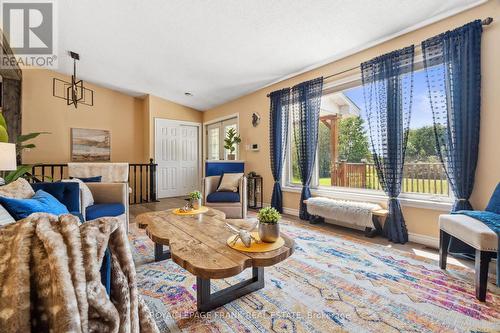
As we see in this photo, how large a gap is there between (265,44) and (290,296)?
2.94 m

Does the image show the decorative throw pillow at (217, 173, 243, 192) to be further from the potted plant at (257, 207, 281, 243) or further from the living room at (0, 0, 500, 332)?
the potted plant at (257, 207, 281, 243)

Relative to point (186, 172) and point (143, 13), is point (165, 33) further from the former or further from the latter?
point (186, 172)

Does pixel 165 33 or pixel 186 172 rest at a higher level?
pixel 165 33

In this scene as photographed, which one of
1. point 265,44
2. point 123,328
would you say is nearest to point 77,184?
point 123,328

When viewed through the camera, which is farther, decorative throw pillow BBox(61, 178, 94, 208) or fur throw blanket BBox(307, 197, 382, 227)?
fur throw blanket BBox(307, 197, 382, 227)

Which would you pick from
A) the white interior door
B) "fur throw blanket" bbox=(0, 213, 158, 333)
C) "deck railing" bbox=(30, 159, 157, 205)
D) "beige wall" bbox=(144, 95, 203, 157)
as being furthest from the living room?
the white interior door

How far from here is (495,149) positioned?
217 centimetres

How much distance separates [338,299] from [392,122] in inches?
81.8

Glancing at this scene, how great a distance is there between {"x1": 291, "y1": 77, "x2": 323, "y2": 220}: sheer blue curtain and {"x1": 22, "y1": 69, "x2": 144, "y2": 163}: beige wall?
4465mm

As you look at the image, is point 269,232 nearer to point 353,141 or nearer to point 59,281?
point 59,281

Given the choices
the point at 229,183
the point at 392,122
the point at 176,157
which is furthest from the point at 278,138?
the point at 176,157

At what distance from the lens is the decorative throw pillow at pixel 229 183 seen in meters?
3.79

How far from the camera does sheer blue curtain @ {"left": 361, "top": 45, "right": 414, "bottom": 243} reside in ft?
A: 8.80

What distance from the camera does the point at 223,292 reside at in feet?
5.36
